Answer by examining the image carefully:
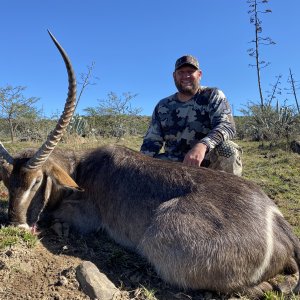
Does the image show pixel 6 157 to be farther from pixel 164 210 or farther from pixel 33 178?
pixel 164 210

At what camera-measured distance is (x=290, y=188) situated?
293 inches

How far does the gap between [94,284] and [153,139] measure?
3400mm

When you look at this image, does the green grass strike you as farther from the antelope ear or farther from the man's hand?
the man's hand

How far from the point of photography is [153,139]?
6.29 meters

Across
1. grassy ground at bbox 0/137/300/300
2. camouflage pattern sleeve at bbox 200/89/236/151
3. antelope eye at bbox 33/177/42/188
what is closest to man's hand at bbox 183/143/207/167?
camouflage pattern sleeve at bbox 200/89/236/151

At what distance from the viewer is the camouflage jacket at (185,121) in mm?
5719

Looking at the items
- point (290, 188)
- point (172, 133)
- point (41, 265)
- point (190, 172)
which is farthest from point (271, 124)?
point (41, 265)

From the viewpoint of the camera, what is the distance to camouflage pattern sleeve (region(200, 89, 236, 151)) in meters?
5.28

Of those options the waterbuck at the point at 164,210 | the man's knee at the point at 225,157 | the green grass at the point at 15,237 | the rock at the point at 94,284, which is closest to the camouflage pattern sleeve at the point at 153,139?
the man's knee at the point at 225,157

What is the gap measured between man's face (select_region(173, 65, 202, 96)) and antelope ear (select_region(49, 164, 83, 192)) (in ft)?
7.96

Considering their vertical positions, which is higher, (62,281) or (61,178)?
(61,178)

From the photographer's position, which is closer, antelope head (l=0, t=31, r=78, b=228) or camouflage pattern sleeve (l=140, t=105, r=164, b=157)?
antelope head (l=0, t=31, r=78, b=228)

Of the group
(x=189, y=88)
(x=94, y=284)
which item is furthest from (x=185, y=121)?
(x=94, y=284)

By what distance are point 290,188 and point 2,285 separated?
18.6 ft
